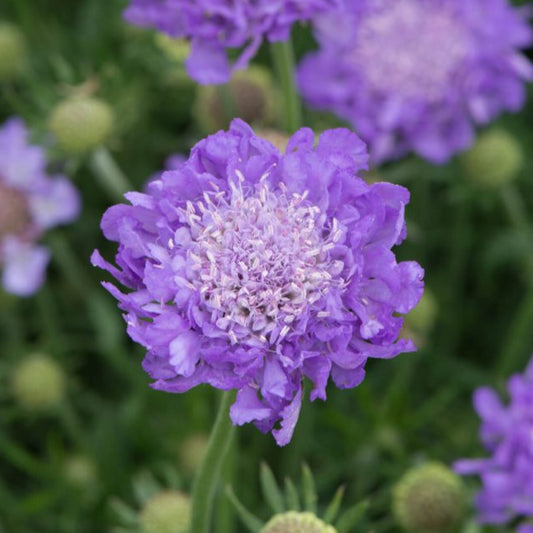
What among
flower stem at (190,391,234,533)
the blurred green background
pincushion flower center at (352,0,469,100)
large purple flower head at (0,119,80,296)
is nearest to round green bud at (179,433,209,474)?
the blurred green background

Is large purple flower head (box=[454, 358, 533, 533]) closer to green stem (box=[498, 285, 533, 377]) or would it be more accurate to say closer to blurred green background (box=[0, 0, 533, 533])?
blurred green background (box=[0, 0, 533, 533])

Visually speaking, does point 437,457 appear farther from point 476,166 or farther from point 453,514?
point 476,166

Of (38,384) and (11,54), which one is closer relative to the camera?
(38,384)

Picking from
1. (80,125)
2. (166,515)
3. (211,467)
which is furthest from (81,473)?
(211,467)

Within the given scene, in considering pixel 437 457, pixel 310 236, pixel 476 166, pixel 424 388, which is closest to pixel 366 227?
pixel 310 236

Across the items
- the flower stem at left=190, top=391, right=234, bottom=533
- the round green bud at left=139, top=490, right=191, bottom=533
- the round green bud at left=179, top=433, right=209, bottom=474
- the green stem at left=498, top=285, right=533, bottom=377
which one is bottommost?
the green stem at left=498, top=285, right=533, bottom=377

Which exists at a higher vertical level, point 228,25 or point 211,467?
point 228,25

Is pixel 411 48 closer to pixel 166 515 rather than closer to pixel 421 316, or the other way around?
pixel 421 316
